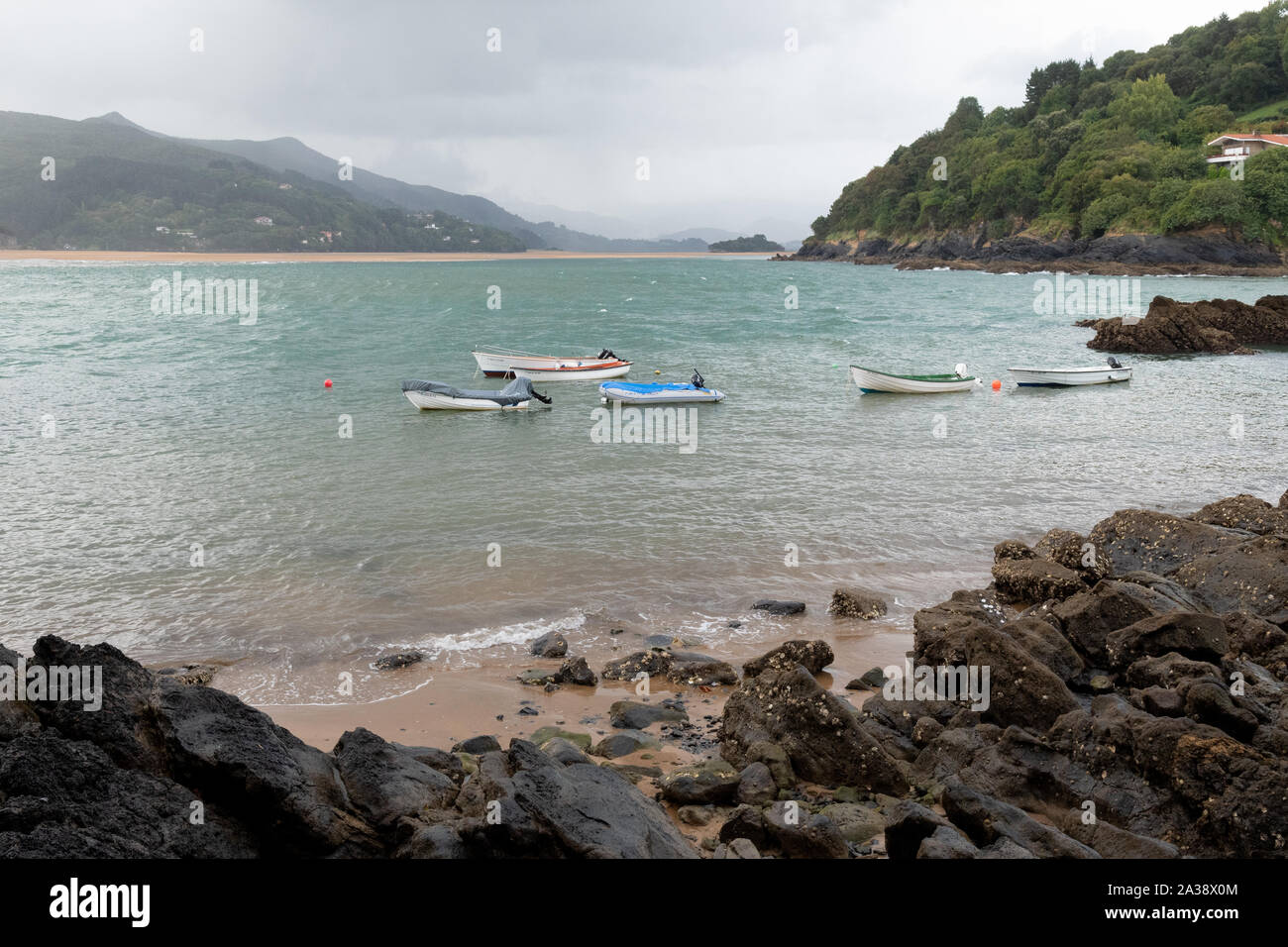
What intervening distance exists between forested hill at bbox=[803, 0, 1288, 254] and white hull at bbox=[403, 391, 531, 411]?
249 ft

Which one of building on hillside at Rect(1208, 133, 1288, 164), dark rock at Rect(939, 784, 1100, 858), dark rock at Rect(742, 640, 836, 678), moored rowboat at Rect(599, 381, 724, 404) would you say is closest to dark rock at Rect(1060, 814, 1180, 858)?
dark rock at Rect(939, 784, 1100, 858)

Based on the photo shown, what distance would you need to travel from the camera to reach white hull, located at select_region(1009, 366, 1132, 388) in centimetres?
3412

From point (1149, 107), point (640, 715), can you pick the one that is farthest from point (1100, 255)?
point (640, 715)

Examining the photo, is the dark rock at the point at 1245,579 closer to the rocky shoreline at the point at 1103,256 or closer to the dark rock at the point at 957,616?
the dark rock at the point at 957,616

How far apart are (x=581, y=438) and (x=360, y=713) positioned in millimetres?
16165

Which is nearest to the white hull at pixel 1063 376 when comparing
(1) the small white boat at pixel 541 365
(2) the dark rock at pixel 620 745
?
(1) the small white boat at pixel 541 365

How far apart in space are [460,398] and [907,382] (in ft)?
56.7

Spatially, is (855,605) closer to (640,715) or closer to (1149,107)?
(640,715)

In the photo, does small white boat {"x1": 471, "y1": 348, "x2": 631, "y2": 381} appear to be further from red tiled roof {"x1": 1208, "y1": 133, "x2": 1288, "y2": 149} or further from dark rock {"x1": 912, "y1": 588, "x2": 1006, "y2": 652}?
red tiled roof {"x1": 1208, "y1": 133, "x2": 1288, "y2": 149}

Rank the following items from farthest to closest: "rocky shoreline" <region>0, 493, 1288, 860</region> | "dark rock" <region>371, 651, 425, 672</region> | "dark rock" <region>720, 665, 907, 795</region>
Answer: "dark rock" <region>371, 651, 425, 672</region> → "dark rock" <region>720, 665, 907, 795</region> → "rocky shoreline" <region>0, 493, 1288, 860</region>

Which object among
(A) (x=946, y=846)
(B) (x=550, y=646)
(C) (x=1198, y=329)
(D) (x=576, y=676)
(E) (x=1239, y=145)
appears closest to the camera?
(A) (x=946, y=846)

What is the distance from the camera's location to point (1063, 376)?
3412cm

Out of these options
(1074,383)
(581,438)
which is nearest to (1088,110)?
(1074,383)

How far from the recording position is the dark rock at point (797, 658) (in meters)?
9.81
